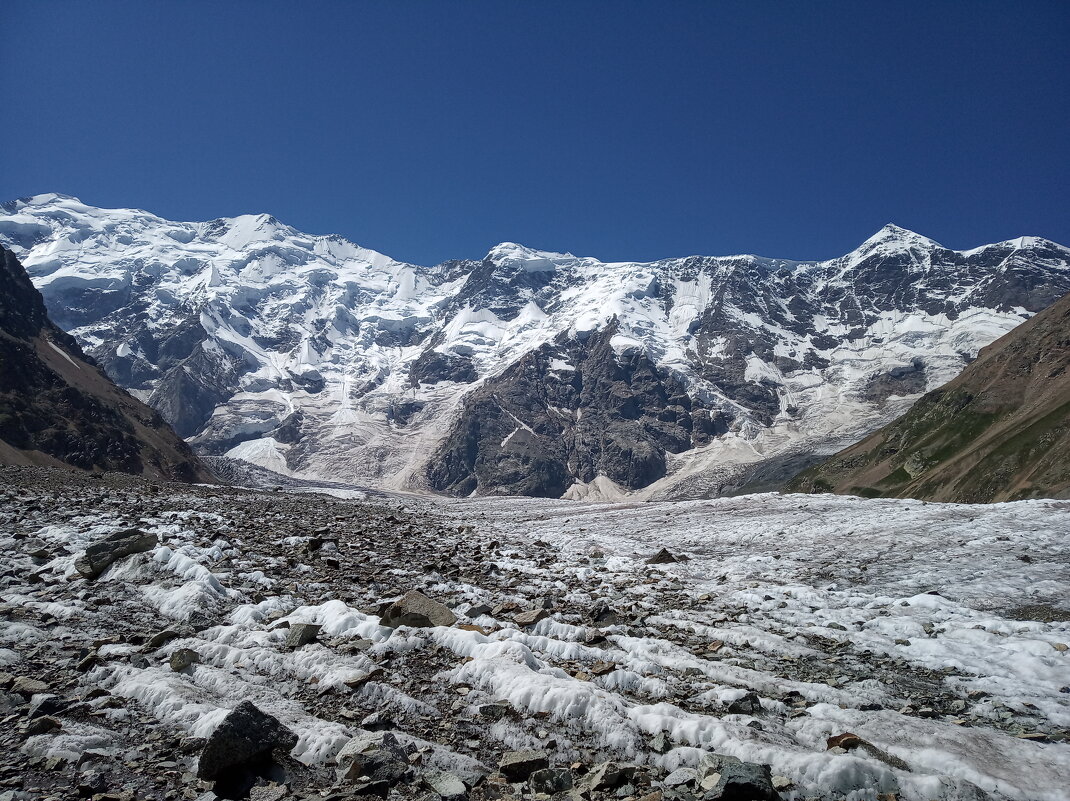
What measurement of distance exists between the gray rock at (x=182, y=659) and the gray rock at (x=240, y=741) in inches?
101

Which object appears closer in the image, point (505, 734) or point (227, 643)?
point (505, 734)

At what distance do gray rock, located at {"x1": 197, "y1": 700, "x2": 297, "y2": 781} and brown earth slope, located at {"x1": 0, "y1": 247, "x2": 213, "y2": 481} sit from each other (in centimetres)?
9345

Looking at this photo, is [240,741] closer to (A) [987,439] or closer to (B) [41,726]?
(B) [41,726]

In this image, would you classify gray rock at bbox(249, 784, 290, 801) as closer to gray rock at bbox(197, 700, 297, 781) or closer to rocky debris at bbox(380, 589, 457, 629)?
gray rock at bbox(197, 700, 297, 781)

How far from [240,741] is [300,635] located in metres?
3.87

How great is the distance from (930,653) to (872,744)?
560cm

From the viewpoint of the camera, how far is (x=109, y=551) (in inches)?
595

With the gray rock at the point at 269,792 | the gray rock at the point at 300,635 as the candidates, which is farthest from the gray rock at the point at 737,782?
the gray rock at the point at 300,635

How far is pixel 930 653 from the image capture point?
11914 mm

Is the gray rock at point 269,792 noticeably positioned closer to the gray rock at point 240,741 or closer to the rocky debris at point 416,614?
the gray rock at point 240,741

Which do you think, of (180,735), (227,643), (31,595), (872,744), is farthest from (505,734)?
(31,595)

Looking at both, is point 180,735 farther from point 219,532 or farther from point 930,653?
point 219,532

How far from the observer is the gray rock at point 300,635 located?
1025cm

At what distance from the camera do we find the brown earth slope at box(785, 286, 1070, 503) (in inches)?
2965
